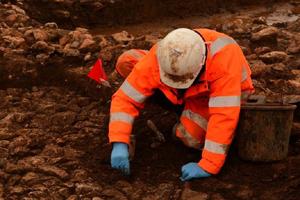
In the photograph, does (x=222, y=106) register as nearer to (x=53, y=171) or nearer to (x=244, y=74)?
(x=244, y=74)

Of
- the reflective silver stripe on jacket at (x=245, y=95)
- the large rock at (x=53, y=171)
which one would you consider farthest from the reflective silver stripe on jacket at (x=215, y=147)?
the large rock at (x=53, y=171)

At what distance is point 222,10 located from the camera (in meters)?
8.78

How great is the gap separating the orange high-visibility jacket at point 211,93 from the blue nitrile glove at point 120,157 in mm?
44

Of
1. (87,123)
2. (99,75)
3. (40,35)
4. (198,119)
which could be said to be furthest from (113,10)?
(198,119)

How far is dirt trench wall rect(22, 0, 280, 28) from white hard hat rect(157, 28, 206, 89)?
4118mm

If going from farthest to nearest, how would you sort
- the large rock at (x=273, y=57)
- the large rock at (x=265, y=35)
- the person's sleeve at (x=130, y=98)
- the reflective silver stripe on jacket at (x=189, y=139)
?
the large rock at (x=265, y=35) → the large rock at (x=273, y=57) → the reflective silver stripe on jacket at (x=189, y=139) → the person's sleeve at (x=130, y=98)

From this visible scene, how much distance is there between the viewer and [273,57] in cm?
568

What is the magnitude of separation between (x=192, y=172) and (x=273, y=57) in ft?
7.94

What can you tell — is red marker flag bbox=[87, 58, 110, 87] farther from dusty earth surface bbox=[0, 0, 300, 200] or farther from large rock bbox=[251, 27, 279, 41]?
large rock bbox=[251, 27, 279, 41]

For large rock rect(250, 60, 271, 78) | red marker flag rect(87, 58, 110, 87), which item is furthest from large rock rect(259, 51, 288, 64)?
red marker flag rect(87, 58, 110, 87)

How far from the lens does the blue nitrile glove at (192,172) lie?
144 inches

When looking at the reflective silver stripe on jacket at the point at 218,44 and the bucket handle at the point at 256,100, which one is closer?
the reflective silver stripe on jacket at the point at 218,44

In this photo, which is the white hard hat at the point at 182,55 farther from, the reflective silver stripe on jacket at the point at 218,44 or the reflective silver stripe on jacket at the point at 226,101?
the reflective silver stripe on jacket at the point at 226,101

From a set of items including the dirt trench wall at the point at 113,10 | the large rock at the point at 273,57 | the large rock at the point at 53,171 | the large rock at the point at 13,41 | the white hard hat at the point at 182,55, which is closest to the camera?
the white hard hat at the point at 182,55
